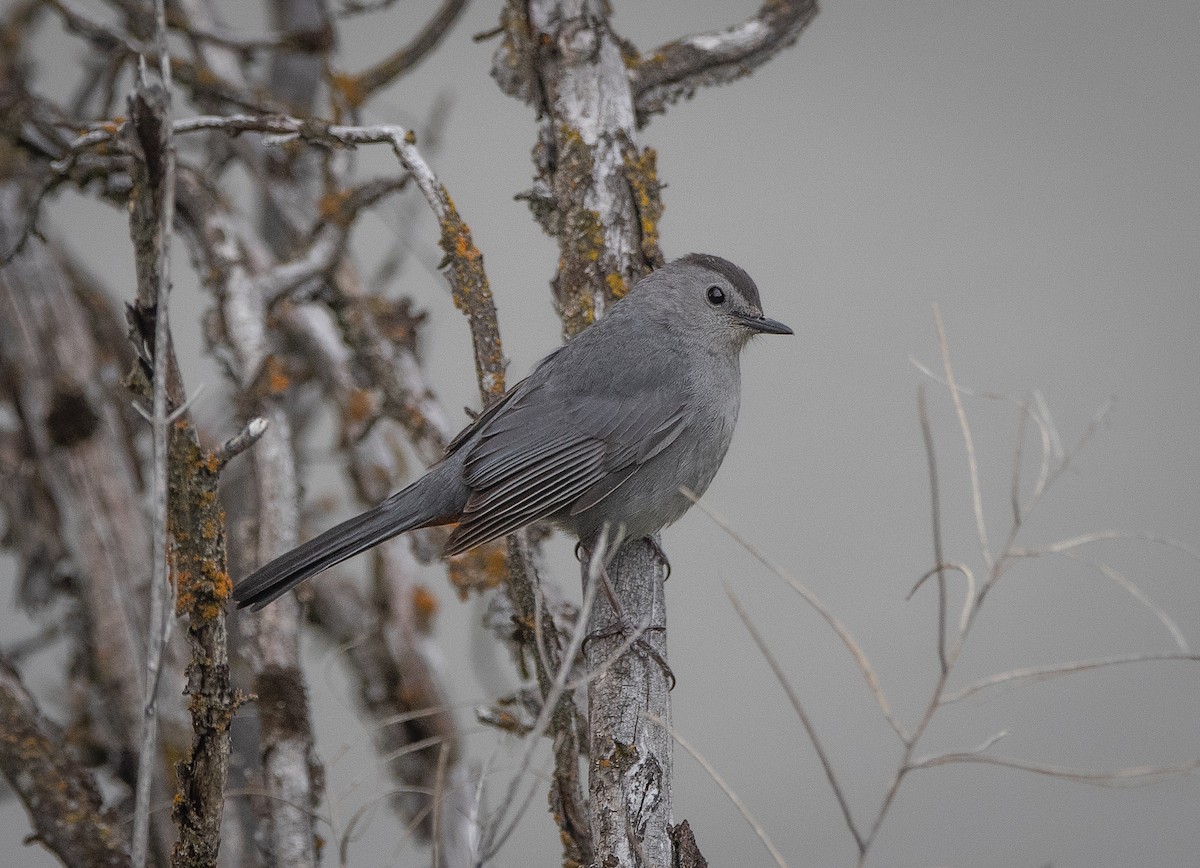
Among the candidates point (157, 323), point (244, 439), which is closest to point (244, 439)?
point (244, 439)

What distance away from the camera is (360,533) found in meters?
2.82

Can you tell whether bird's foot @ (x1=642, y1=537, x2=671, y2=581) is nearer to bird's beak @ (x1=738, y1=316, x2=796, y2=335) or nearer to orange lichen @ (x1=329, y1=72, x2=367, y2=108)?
bird's beak @ (x1=738, y1=316, x2=796, y2=335)

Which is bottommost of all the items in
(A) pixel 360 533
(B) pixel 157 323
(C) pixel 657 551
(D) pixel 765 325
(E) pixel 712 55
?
(B) pixel 157 323

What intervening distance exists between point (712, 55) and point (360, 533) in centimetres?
174

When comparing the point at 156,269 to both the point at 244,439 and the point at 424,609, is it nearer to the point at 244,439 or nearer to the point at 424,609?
the point at 244,439

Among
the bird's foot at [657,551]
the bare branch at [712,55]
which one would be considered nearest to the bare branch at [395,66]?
the bare branch at [712,55]

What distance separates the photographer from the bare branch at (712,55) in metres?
3.32

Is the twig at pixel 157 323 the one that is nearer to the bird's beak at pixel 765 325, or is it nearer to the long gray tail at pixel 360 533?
the long gray tail at pixel 360 533

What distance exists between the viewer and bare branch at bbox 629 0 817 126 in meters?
3.32

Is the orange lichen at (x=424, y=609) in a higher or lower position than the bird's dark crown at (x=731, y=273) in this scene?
lower

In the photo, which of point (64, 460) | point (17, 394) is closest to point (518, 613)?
point (64, 460)

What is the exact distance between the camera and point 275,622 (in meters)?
3.06

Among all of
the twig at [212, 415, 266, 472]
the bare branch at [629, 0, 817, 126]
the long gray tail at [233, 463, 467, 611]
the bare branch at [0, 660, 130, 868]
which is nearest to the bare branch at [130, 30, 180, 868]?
the twig at [212, 415, 266, 472]

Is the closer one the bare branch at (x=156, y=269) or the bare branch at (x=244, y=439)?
the bare branch at (x=156, y=269)
